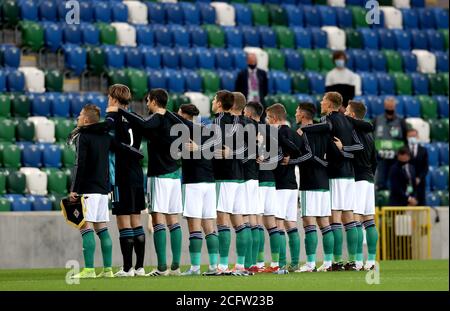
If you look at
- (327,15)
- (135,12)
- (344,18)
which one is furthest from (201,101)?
(344,18)

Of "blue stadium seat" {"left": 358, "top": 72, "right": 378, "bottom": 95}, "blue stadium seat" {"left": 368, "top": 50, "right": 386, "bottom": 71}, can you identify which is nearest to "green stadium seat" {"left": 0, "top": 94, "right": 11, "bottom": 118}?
"blue stadium seat" {"left": 358, "top": 72, "right": 378, "bottom": 95}

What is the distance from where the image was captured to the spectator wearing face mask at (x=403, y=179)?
2214cm

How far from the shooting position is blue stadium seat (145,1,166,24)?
25016 mm

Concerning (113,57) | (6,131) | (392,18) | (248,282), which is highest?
(392,18)

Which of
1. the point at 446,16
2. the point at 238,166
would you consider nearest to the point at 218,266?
the point at 238,166

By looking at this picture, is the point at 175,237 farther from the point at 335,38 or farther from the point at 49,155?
the point at 335,38

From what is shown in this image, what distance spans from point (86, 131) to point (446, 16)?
614 inches

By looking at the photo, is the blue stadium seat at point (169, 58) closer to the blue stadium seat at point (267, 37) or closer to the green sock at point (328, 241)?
the blue stadium seat at point (267, 37)

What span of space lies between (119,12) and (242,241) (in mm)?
10125

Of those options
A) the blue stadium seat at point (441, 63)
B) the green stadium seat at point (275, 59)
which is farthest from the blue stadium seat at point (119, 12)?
the blue stadium seat at point (441, 63)

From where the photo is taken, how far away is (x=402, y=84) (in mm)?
26531

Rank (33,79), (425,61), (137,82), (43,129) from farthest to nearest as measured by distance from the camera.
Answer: (425,61)
(137,82)
(33,79)
(43,129)

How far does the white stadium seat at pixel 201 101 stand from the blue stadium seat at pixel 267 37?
297 centimetres

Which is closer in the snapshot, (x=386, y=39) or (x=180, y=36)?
(x=180, y=36)
